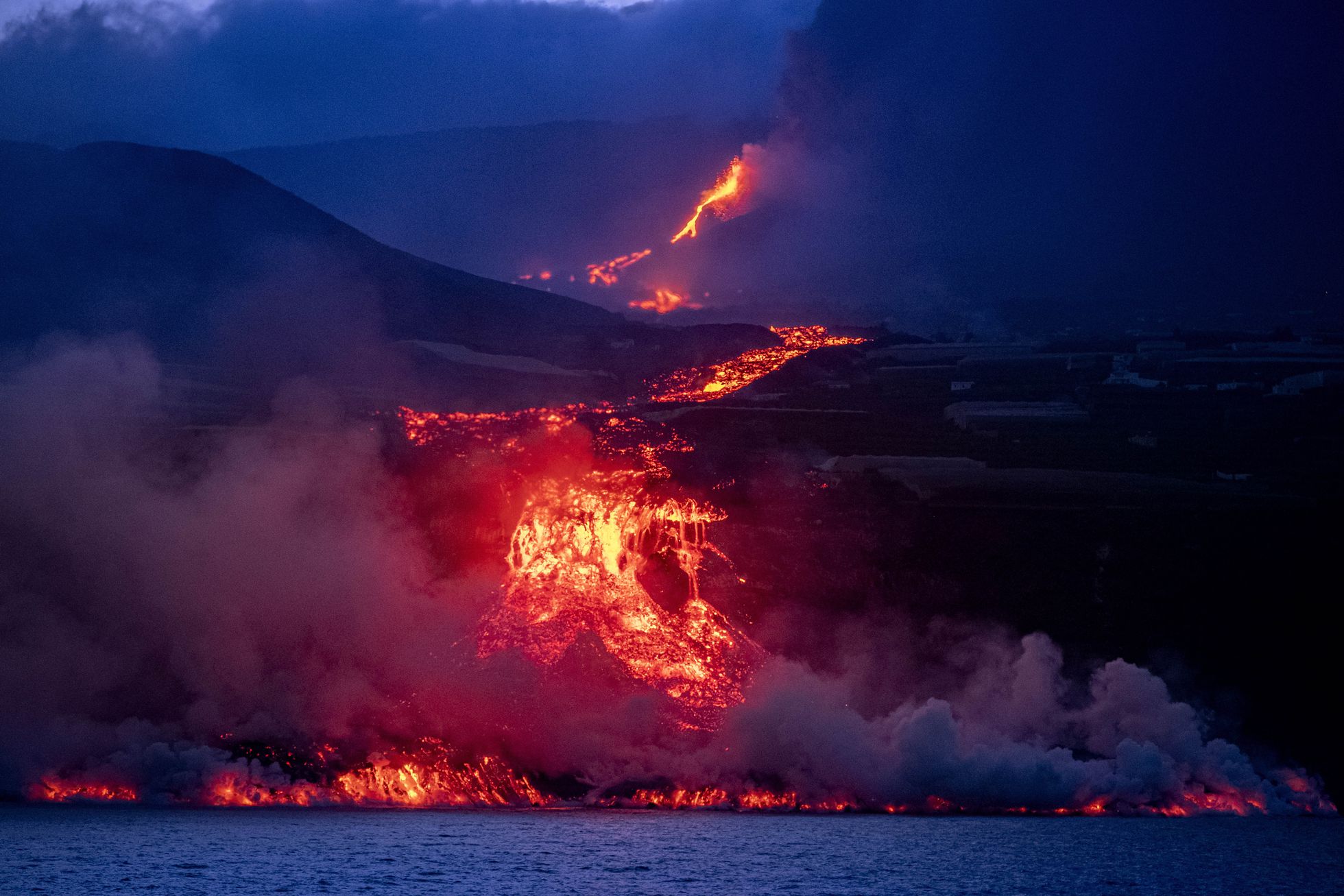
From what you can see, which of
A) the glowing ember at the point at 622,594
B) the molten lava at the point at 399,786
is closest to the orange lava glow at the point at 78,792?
the molten lava at the point at 399,786

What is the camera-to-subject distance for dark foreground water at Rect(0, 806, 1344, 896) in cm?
3922

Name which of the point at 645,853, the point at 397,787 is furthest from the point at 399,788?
the point at 645,853

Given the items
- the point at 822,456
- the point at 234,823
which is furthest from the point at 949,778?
the point at 234,823

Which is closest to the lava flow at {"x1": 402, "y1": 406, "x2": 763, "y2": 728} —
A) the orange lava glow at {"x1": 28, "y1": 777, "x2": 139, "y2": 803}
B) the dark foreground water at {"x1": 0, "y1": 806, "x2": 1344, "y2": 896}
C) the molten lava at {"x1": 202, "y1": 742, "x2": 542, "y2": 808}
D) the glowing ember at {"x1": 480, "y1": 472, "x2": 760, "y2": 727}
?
the glowing ember at {"x1": 480, "y1": 472, "x2": 760, "y2": 727}

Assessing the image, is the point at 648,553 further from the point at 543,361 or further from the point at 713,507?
the point at 543,361

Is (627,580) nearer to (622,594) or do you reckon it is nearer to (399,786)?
(622,594)

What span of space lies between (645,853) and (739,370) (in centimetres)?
2364

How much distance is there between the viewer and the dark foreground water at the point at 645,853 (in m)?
39.2

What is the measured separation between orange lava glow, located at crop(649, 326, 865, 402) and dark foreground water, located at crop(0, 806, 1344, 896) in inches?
675

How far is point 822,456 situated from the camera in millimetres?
56031

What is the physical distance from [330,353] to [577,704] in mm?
26305

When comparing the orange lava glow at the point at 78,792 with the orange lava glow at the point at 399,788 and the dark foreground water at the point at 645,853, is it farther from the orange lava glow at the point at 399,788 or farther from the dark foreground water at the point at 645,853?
the orange lava glow at the point at 399,788

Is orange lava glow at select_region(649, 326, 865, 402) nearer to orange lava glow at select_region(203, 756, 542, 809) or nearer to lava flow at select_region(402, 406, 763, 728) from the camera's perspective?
lava flow at select_region(402, 406, 763, 728)

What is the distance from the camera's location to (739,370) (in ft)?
204
